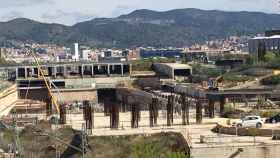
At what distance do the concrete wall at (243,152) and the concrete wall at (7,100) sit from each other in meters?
29.7

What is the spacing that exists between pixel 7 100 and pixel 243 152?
41020 mm

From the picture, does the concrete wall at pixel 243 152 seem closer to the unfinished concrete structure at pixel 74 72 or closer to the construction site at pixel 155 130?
the construction site at pixel 155 130

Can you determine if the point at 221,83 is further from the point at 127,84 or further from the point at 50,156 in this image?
the point at 50,156

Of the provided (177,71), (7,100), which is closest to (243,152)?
(7,100)

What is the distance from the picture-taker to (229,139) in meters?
34.0

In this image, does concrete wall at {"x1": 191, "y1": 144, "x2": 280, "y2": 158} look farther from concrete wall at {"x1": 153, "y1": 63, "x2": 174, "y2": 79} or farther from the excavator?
concrete wall at {"x1": 153, "y1": 63, "x2": 174, "y2": 79}

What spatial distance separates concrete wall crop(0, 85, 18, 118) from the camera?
6171cm

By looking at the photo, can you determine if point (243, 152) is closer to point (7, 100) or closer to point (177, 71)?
point (7, 100)

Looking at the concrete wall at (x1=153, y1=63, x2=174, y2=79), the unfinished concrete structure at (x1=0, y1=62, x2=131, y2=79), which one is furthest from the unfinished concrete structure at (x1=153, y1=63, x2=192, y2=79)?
the unfinished concrete structure at (x1=0, y1=62, x2=131, y2=79)

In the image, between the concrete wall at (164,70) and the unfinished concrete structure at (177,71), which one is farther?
the concrete wall at (164,70)

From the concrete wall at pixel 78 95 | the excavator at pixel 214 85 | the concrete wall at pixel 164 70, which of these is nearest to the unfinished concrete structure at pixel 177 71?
the concrete wall at pixel 164 70

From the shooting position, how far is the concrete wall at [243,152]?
3183 centimetres

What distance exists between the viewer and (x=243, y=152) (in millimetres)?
31891

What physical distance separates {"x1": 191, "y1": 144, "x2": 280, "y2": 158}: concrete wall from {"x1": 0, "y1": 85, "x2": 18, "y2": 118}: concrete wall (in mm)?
29696
